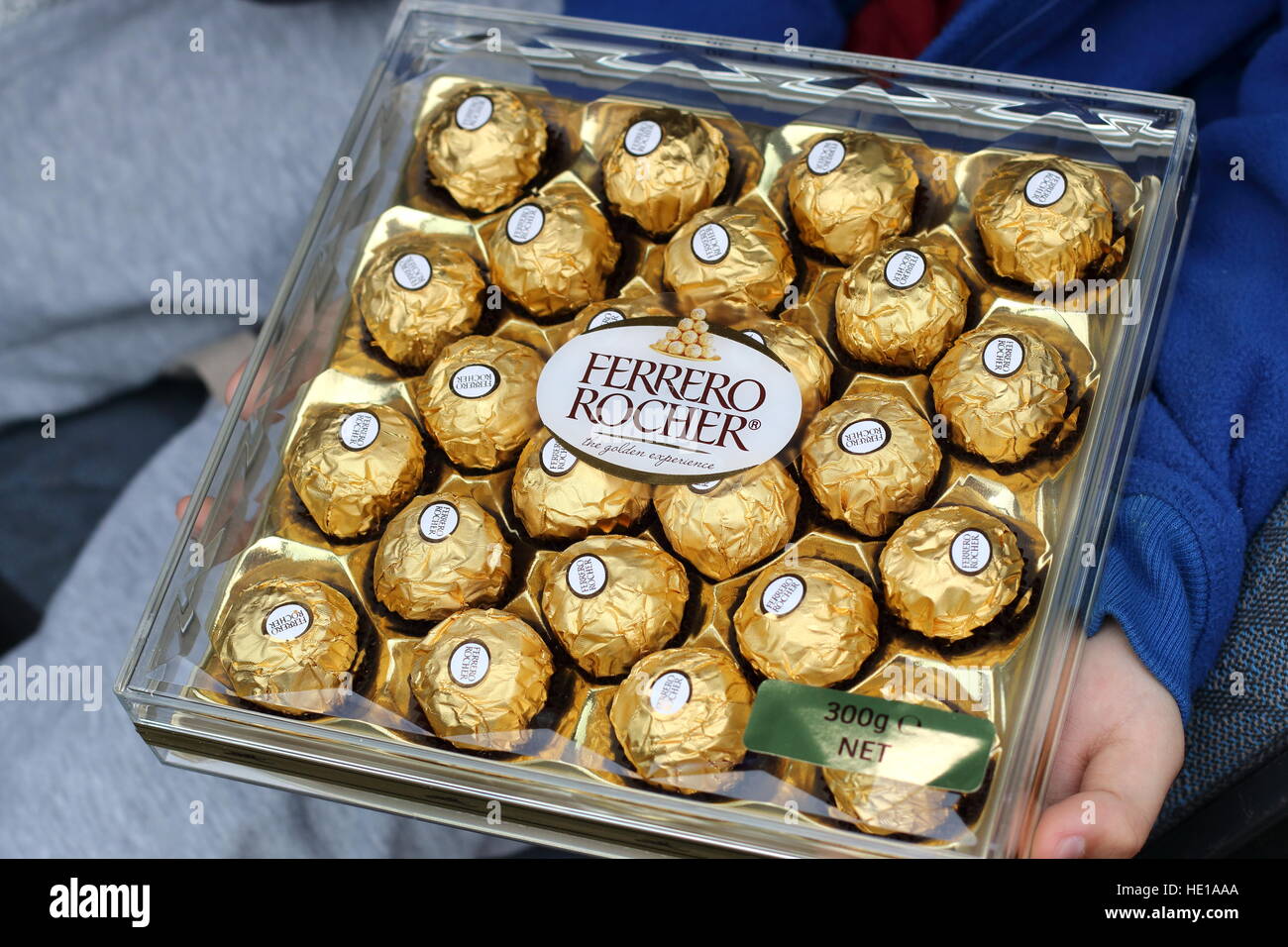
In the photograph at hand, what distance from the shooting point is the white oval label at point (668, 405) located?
2.38ft

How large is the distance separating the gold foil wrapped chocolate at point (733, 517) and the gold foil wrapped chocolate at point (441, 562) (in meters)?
0.11

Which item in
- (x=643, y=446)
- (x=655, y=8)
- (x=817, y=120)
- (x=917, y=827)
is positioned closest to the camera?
(x=917, y=827)

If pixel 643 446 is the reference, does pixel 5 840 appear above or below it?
below

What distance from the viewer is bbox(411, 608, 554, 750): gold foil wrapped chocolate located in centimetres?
67

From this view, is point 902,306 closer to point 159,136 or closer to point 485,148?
point 485,148

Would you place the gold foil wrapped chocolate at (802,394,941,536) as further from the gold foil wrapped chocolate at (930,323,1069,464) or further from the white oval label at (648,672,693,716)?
the white oval label at (648,672,693,716)

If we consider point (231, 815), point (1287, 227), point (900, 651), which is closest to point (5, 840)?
point (231, 815)

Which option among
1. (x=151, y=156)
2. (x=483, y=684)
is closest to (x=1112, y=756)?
(x=483, y=684)

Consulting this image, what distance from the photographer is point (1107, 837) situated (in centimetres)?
66

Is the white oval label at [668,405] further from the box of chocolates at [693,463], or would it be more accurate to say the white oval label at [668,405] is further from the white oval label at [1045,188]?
the white oval label at [1045,188]

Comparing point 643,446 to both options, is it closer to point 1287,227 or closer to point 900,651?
point 900,651

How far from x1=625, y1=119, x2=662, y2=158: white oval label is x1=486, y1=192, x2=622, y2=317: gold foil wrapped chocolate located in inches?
2.0
